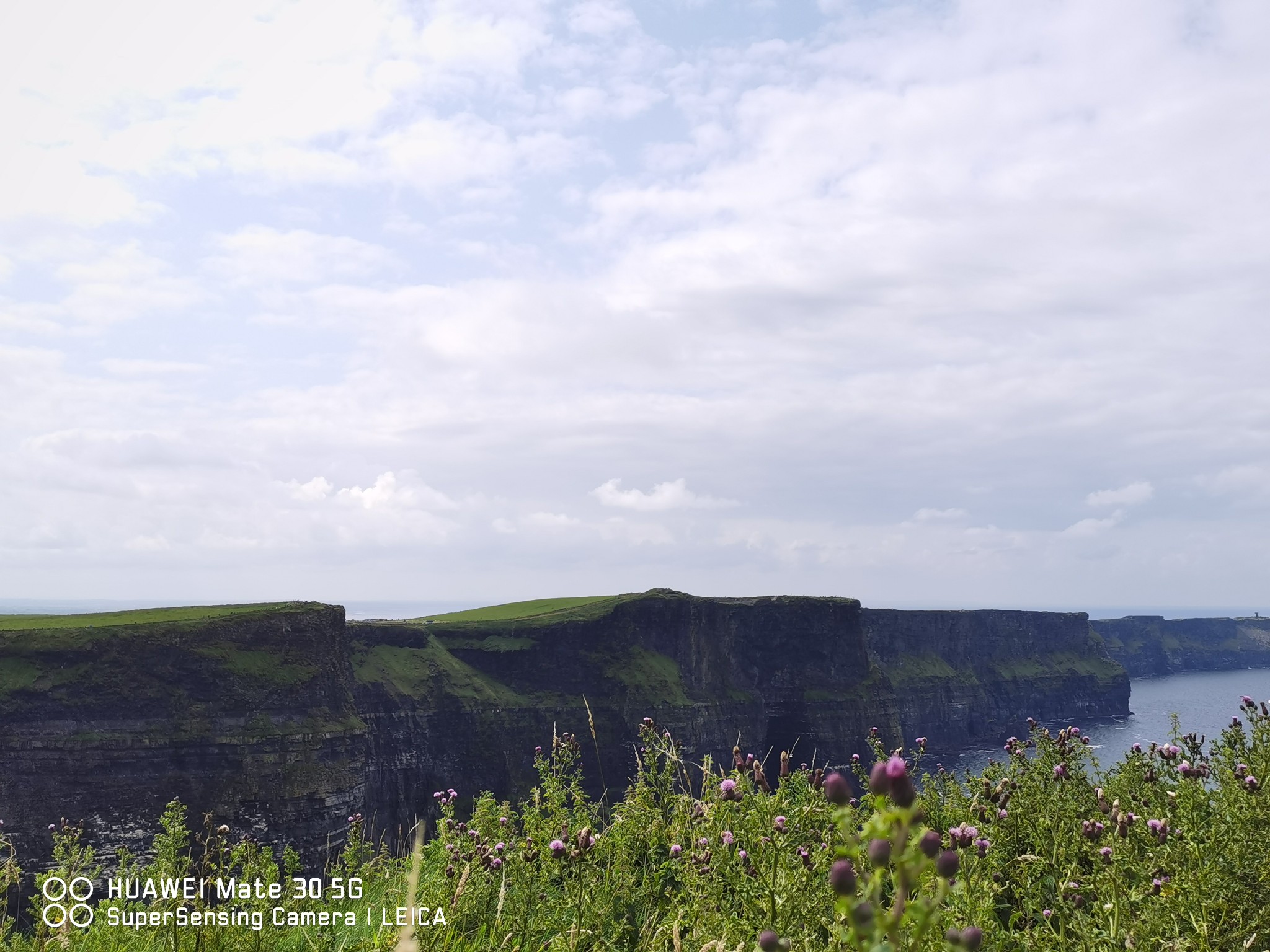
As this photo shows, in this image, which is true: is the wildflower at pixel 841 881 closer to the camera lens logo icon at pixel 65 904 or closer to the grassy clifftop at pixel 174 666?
the camera lens logo icon at pixel 65 904

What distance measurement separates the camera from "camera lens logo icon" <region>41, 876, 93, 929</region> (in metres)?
7.10

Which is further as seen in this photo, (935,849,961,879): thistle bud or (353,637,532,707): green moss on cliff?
(353,637,532,707): green moss on cliff

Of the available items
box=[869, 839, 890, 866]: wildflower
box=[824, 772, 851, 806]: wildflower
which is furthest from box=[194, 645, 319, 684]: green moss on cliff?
box=[869, 839, 890, 866]: wildflower

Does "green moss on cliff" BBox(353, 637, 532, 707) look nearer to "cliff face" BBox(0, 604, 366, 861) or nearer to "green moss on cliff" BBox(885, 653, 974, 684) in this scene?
"cliff face" BBox(0, 604, 366, 861)

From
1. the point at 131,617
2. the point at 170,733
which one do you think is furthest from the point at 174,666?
the point at 131,617

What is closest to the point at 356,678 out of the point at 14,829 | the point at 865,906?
the point at 14,829

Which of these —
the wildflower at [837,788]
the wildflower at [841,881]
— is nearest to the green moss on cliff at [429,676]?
the wildflower at [837,788]

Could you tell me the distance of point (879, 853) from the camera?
240 cm

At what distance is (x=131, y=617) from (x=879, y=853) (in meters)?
90.0

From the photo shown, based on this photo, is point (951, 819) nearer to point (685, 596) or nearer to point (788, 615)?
point (685, 596)

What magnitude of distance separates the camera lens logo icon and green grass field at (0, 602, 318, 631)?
70130mm

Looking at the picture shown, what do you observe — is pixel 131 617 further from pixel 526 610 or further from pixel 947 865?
pixel 947 865

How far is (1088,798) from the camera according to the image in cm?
881

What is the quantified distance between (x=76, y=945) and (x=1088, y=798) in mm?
9478
